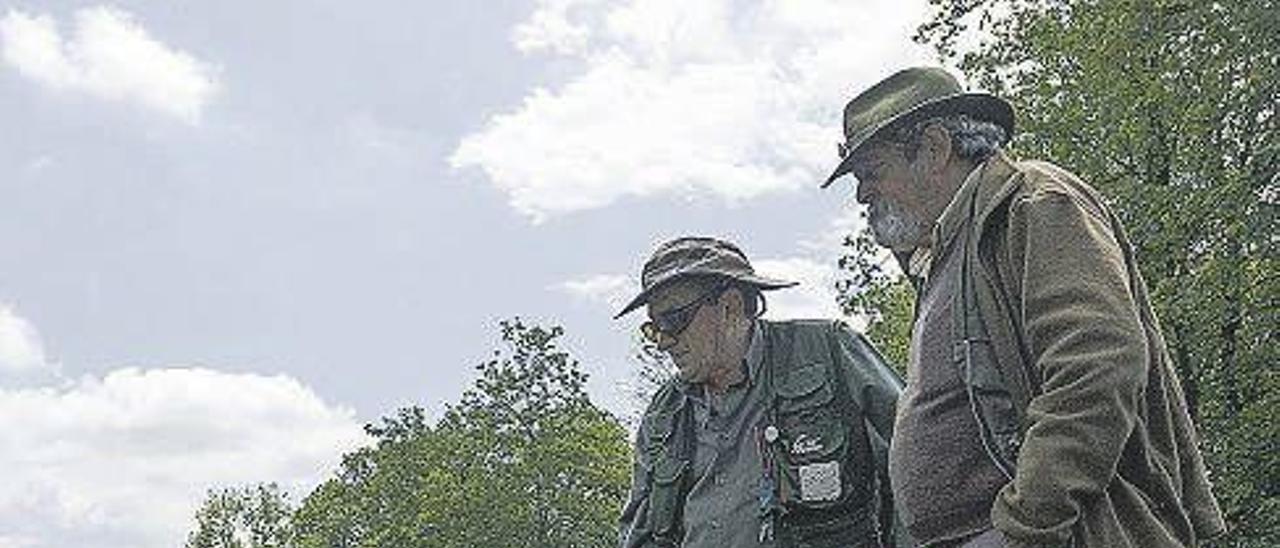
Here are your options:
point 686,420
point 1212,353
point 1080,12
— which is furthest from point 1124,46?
point 686,420

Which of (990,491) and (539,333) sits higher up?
(539,333)

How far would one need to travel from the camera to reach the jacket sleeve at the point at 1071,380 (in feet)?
10.2

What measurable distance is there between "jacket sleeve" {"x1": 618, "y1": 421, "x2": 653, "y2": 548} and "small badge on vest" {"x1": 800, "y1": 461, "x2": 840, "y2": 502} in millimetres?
657

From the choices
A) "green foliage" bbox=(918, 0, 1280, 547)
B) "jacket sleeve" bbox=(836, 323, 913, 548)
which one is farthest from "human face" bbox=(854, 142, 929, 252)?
"green foliage" bbox=(918, 0, 1280, 547)

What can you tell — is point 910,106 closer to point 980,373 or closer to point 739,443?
point 980,373

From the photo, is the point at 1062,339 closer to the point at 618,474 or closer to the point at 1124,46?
the point at 1124,46

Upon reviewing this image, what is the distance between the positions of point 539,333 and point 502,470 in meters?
3.23

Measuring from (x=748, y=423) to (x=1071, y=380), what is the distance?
234cm

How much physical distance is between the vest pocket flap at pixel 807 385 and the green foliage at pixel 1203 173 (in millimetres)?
15946

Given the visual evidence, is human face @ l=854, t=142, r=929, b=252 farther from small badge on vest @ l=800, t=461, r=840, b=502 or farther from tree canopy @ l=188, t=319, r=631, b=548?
tree canopy @ l=188, t=319, r=631, b=548

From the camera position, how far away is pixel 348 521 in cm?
5384

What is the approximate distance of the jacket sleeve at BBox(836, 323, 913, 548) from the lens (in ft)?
16.8

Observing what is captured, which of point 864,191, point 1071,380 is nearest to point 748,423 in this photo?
point 864,191

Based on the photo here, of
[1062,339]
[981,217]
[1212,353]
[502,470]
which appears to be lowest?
[1062,339]
